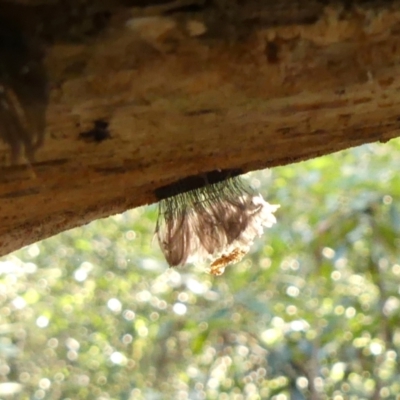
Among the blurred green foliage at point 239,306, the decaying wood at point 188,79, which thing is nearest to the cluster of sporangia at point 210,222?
the decaying wood at point 188,79

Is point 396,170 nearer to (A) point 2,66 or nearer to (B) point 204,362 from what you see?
(B) point 204,362

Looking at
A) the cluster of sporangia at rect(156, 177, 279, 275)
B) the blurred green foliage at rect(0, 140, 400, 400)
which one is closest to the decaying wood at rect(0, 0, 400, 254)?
the cluster of sporangia at rect(156, 177, 279, 275)

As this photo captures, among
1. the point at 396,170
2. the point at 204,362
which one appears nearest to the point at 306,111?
the point at 396,170

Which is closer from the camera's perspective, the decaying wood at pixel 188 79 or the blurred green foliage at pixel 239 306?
the decaying wood at pixel 188 79

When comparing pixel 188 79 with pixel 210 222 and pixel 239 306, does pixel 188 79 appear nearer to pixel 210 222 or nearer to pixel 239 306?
pixel 210 222

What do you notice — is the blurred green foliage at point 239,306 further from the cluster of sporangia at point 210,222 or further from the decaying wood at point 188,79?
the decaying wood at point 188,79

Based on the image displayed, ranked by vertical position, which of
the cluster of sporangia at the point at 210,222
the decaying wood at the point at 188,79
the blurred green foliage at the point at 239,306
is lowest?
the blurred green foliage at the point at 239,306
